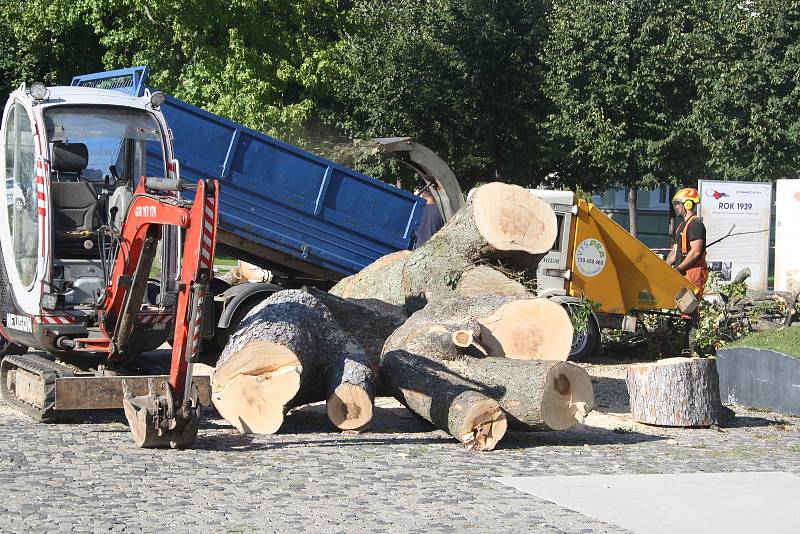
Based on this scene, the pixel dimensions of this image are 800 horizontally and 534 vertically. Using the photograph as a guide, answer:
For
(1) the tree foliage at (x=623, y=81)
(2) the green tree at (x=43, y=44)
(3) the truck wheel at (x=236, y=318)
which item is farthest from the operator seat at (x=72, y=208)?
(1) the tree foliage at (x=623, y=81)

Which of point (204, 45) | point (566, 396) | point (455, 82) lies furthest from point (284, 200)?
point (455, 82)

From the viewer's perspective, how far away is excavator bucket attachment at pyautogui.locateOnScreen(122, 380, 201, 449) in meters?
8.17

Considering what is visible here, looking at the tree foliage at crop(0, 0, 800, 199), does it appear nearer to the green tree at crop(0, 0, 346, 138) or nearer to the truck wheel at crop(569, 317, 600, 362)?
the green tree at crop(0, 0, 346, 138)

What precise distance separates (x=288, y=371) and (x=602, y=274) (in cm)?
643

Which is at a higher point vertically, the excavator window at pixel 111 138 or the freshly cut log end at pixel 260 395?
the excavator window at pixel 111 138

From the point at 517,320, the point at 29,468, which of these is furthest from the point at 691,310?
the point at 29,468

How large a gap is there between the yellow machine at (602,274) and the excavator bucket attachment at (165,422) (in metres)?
6.72

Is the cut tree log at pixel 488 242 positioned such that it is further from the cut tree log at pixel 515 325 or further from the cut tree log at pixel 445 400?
the cut tree log at pixel 445 400

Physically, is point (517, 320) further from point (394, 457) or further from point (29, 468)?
point (29, 468)

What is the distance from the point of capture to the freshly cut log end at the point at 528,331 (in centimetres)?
990

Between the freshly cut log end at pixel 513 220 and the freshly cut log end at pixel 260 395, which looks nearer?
the freshly cut log end at pixel 260 395

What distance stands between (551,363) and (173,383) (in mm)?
2909

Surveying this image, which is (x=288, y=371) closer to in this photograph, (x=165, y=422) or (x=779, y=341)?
(x=165, y=422)

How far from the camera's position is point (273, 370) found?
8.88m
